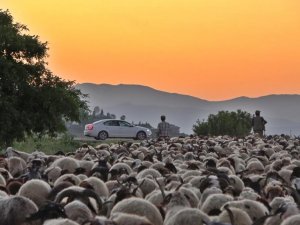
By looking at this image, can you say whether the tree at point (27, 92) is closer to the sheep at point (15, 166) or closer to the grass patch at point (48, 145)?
the grass patch at point (48, 145)

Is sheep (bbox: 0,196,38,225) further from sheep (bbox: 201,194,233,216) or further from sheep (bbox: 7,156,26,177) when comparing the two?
sheep (bbox: 7,156,26,177)

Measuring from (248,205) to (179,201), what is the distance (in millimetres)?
776

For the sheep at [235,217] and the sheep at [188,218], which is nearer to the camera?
the sheep at [188,218]

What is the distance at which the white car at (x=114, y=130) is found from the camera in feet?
165

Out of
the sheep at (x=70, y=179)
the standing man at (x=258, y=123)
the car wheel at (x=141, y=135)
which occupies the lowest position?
the sheep at (x=70, y=179)

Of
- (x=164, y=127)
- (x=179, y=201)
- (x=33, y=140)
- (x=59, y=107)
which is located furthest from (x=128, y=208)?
(x=33, y=140)

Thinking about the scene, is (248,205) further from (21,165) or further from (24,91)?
(24,91)

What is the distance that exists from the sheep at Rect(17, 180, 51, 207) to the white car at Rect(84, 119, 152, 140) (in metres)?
41.0

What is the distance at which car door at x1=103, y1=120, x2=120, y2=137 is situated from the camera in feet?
166

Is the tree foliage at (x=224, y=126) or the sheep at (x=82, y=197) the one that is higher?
the tree foliage at (x=224, y=126)

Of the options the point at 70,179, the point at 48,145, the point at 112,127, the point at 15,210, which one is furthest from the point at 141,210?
the point at 112,127

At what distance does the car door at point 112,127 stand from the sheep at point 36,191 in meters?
41.2

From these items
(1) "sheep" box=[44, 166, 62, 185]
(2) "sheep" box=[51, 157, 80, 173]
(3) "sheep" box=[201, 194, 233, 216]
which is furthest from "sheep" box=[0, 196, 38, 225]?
(2) "sheep" box=[51, 157, 80, 173]

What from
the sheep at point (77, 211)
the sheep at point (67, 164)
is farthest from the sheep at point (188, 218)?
the sheep at point (67, 164)
